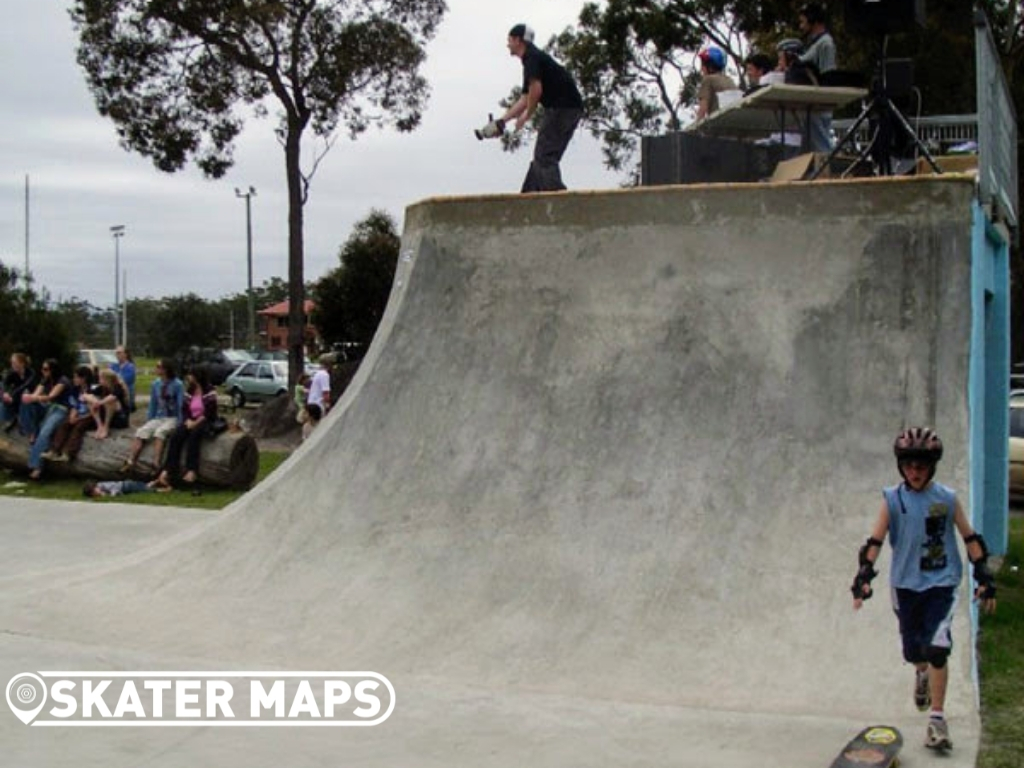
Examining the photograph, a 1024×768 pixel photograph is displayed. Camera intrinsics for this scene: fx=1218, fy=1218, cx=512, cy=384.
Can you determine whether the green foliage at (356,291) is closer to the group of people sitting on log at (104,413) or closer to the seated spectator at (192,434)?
the group of people sitting on log at (104,413)

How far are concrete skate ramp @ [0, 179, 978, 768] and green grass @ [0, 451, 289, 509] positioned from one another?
535 centimetres

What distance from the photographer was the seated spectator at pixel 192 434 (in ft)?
48.0

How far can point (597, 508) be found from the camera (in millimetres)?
6977

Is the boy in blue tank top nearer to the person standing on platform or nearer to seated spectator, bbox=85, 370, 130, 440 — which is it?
the person standing on platform

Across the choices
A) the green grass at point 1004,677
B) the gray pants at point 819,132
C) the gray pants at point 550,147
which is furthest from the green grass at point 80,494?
the green grass at point 1004,677

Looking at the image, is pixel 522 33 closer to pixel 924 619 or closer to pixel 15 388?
pixel 924 619

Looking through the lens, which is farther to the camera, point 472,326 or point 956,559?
point 472,326

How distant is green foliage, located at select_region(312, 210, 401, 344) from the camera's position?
116 feet

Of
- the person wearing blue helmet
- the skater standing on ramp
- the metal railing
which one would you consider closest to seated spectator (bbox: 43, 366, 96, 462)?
the skater standing on ramp

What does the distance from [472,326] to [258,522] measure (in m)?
1.89

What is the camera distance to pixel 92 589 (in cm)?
788

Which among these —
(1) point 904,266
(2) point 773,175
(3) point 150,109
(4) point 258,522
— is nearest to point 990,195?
(1) point 904,266

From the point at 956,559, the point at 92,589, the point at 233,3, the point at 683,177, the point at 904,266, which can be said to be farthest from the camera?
the point at 233,3

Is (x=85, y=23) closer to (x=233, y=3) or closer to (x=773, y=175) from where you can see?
(x=233, y=3)
